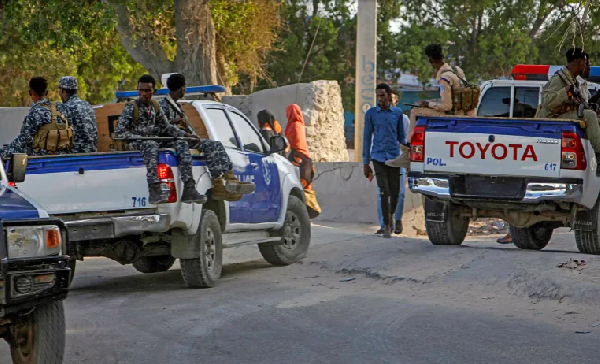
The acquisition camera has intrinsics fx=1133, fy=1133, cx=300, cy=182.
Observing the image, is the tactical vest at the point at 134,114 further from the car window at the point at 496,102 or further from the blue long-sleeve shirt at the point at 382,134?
the car window at the point at 496,102

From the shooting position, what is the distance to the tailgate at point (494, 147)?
10.8 m

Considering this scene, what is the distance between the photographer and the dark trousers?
14.1 m

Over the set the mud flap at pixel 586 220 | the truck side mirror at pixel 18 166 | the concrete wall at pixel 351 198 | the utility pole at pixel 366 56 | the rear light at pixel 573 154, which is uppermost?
the utility pole at pixel 366 56

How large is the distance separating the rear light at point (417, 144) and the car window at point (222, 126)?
5.85 feet

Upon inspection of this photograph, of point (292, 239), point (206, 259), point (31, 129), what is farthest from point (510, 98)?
point (31, 129)

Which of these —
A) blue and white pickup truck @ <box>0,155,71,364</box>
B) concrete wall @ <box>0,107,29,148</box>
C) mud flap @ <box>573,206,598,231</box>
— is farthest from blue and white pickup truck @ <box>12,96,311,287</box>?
concrete wall @ <box>0,107,29,148</box>

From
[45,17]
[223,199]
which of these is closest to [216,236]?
[223,199]

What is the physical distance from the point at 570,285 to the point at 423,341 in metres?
2.45

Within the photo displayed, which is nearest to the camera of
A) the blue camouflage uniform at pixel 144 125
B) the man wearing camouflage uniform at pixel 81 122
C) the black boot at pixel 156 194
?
the black boot at pixel 156 194

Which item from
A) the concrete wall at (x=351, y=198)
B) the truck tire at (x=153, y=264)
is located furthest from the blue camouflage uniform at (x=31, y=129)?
the concrete wall at (x=351, y=198)

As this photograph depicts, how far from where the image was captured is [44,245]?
5547mm

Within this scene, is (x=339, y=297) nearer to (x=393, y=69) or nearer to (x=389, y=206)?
(x=389, y=206)

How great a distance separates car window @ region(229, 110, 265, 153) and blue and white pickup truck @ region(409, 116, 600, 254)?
Result: 1602mm

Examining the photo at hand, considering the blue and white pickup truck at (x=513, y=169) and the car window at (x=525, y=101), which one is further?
the car window at (x=525, y=101)
